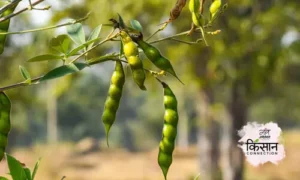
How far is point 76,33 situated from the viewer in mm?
972

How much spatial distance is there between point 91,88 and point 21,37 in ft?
73.3

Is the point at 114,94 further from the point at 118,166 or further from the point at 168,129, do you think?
the point at 118,166

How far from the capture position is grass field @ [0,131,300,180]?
60.0 feet

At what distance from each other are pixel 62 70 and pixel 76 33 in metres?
0.12

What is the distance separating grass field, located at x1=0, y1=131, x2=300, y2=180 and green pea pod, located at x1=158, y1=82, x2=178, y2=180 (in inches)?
577

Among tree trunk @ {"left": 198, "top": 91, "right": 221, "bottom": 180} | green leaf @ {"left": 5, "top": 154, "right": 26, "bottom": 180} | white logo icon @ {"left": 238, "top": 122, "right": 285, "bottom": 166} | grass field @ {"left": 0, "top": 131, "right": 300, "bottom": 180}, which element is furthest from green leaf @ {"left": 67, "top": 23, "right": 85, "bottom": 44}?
grass field @ {"left": 0, "top": 131, "right": 300, "bottom": 180}

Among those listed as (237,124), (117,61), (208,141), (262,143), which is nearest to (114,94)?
(117,61)

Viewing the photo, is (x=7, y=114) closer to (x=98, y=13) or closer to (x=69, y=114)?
(x=98, y=13)

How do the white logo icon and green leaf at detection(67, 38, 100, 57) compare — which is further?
the white logo icon

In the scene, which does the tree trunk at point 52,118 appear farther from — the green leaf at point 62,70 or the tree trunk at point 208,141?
the green leaf at point 62,70

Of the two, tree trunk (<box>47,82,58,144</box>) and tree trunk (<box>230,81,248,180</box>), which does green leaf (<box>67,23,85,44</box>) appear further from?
tree trunk (<box>47,82,58,144</box>)

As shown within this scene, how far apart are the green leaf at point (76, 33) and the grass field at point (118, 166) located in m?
14.7

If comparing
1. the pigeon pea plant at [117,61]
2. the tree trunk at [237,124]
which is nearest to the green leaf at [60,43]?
the pigeon pea plant at [117,61]

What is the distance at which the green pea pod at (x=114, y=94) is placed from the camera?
90 centimetres
